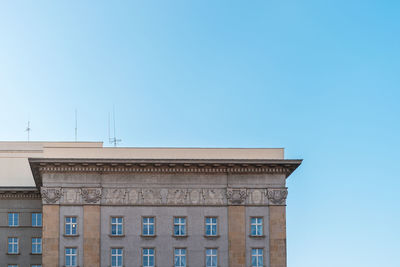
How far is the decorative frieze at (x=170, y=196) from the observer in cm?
7406

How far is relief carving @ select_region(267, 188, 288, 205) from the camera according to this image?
75125mm

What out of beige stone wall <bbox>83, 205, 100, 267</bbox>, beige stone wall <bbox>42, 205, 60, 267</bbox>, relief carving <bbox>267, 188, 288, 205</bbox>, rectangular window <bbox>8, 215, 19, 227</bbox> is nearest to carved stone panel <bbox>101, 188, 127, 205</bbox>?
beige stone wall <bbox>83, 205, 100, 267</bbox>

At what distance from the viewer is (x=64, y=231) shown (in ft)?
241

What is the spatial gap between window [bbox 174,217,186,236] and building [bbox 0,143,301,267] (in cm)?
9

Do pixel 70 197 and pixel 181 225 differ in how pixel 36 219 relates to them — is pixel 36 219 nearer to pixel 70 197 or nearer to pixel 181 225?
pixel 70 197

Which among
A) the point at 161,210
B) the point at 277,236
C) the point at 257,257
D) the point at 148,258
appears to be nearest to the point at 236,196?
the point at 277,236

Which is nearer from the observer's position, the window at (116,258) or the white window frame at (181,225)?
the window at (116,258)

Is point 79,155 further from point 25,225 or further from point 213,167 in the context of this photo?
point 25,225

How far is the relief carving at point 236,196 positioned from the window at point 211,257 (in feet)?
14.9

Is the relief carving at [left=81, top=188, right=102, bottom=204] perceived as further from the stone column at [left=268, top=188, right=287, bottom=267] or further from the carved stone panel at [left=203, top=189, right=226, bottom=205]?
the stone column at [left=268, top=188, right=287, bottom=267]

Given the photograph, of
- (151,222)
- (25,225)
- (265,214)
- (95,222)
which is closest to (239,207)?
(265,214)

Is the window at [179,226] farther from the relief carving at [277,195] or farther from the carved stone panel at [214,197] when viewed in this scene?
the relief carving at [277,195]

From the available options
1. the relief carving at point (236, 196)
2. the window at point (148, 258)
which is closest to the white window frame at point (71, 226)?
the window at point (148, 258)

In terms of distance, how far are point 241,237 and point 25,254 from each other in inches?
1116
